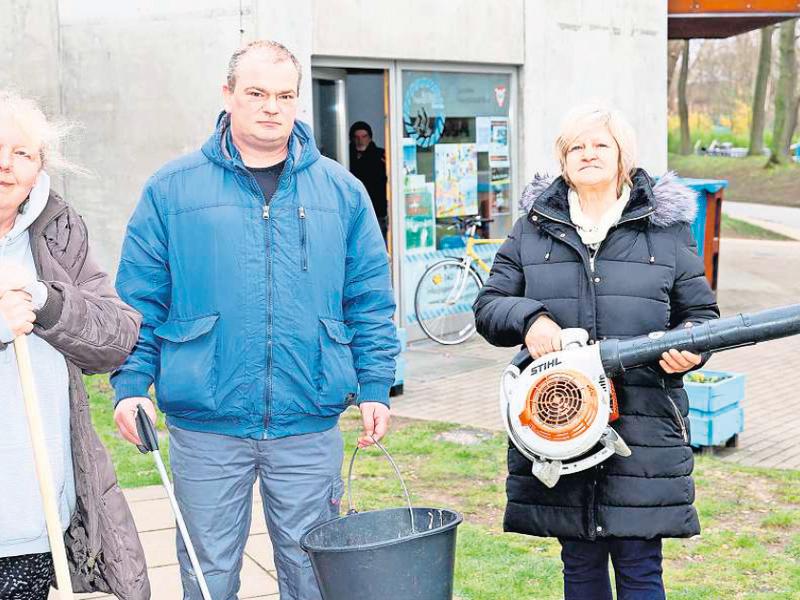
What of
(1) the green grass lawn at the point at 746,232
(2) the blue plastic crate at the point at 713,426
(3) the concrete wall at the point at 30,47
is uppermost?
→ (3) the concrete wall at the point at 30,47

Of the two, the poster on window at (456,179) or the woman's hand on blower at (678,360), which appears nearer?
the woman's hand on blower at (678,360)

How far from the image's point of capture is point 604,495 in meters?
3.62

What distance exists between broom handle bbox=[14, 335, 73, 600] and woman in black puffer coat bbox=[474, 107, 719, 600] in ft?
4.95

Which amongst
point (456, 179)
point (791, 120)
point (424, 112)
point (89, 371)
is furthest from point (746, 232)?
point (89, 371)

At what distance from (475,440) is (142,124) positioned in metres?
4.23

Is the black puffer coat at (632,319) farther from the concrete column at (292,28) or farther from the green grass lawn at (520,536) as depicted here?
the concrete column at (292,28)

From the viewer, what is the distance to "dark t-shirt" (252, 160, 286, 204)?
355 centimetres

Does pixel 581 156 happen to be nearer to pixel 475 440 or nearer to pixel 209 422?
pixel 209 422

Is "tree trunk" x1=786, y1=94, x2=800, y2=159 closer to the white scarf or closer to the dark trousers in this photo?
the white scarf

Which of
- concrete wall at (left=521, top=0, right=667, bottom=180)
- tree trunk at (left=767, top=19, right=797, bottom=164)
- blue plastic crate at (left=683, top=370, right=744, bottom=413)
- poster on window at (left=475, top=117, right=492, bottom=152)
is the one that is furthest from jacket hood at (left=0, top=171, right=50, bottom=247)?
tree trunk at (left=767, top=19, right=797, bottom=164)

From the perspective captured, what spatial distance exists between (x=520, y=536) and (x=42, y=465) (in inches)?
130

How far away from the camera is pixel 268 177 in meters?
3.58

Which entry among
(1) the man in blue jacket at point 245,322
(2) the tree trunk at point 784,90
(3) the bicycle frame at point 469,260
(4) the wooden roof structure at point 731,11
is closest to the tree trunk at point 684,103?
(2) the tree trunk at point 784,90

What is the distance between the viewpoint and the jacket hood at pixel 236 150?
3529 millimetres
